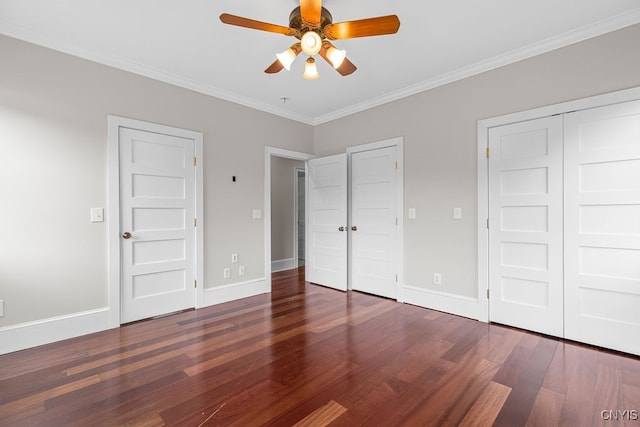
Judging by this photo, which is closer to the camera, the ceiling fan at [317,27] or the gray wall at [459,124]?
the ceiling fan at [317,27]

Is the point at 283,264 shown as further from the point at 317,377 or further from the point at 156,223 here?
the point at 317,377

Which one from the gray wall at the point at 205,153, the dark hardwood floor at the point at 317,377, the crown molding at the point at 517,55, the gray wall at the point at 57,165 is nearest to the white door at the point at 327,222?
the gray wall at the point at 205,153

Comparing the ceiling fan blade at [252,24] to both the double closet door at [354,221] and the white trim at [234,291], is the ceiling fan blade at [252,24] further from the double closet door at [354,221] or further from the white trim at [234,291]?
the white trim at [234,291]

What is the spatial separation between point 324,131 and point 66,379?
13.5ft

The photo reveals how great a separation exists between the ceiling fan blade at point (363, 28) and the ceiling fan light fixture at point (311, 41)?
0.11 m

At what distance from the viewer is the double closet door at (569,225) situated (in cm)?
241

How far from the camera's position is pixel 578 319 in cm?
262

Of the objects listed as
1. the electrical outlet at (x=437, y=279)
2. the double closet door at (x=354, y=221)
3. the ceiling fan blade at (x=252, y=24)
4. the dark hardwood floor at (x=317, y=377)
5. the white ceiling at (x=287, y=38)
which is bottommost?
the dark hardwood floor at (x=317, y=377)

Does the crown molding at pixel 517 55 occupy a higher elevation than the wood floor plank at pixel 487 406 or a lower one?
higher

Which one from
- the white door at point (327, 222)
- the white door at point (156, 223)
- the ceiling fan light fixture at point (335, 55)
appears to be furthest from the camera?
the white door at point (327, 222)

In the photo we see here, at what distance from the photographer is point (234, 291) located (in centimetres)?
394

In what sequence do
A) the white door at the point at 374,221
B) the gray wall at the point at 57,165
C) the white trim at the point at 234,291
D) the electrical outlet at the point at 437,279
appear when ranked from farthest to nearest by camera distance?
the white door at the point at 374,221, the white trim at the point at 234,291, the electrical outlet at the point at 437,279, the gray wall at the point at 57,165

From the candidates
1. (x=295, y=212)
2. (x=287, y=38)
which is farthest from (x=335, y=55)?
(x=295, y=212)

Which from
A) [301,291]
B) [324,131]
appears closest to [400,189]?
[324,131]
